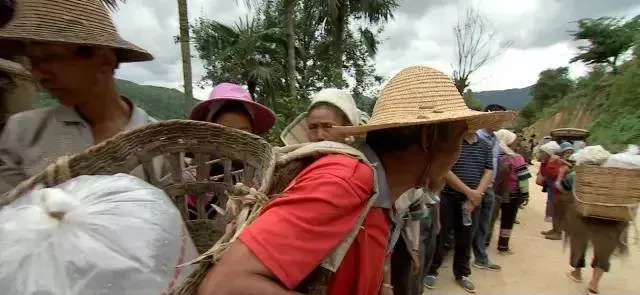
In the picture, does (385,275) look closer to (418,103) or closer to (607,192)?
(418,103)

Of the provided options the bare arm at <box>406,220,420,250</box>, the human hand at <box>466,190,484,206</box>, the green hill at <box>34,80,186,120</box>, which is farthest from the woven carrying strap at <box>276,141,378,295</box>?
the human hand at <box>466,190,484,206</box>

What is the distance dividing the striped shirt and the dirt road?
1.13 m

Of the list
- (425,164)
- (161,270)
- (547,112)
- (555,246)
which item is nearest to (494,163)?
(555,246)

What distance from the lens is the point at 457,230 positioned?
16.0 feet

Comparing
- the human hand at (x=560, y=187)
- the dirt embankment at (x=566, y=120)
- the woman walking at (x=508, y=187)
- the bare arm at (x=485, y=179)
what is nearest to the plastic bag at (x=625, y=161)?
the bare arm at (x=485, y=179)

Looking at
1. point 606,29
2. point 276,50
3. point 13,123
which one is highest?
point 606,29

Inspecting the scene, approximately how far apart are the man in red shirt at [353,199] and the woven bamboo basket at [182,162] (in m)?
0.13

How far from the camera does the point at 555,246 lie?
22.4 ft

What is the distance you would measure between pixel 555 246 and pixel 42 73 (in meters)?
6.99

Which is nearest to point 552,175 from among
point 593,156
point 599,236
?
point 599,236

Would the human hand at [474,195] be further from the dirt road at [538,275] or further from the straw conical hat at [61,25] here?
the straw conical hat at [61,25]

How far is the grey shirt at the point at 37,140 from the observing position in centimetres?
137

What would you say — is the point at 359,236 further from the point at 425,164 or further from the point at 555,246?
the point at 555,246

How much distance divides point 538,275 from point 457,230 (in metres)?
1.34
